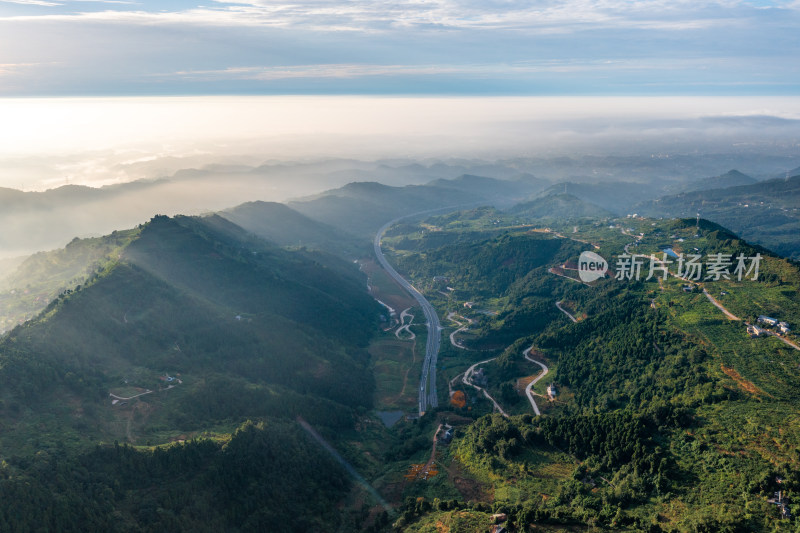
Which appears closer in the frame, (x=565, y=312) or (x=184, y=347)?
(x=184, y=347)

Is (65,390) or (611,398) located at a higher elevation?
(65,390)

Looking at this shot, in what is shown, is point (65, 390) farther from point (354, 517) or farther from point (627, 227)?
point (627, 227)

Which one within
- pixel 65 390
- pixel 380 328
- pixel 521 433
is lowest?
pixel 380 328

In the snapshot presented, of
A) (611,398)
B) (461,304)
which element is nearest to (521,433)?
(611,398)

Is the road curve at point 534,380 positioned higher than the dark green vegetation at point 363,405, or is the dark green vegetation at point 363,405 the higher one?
the dark green vegetation at point 363,405

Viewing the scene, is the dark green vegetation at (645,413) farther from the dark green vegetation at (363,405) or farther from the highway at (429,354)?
the highway at (429,354)

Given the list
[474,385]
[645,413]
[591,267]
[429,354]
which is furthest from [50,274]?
[591,267]

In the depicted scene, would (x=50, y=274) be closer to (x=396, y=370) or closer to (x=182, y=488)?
(x=396, y=370)

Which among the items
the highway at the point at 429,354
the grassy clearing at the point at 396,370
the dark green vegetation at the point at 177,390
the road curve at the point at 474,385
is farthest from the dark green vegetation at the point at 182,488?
the road curve at the point at 474,385
